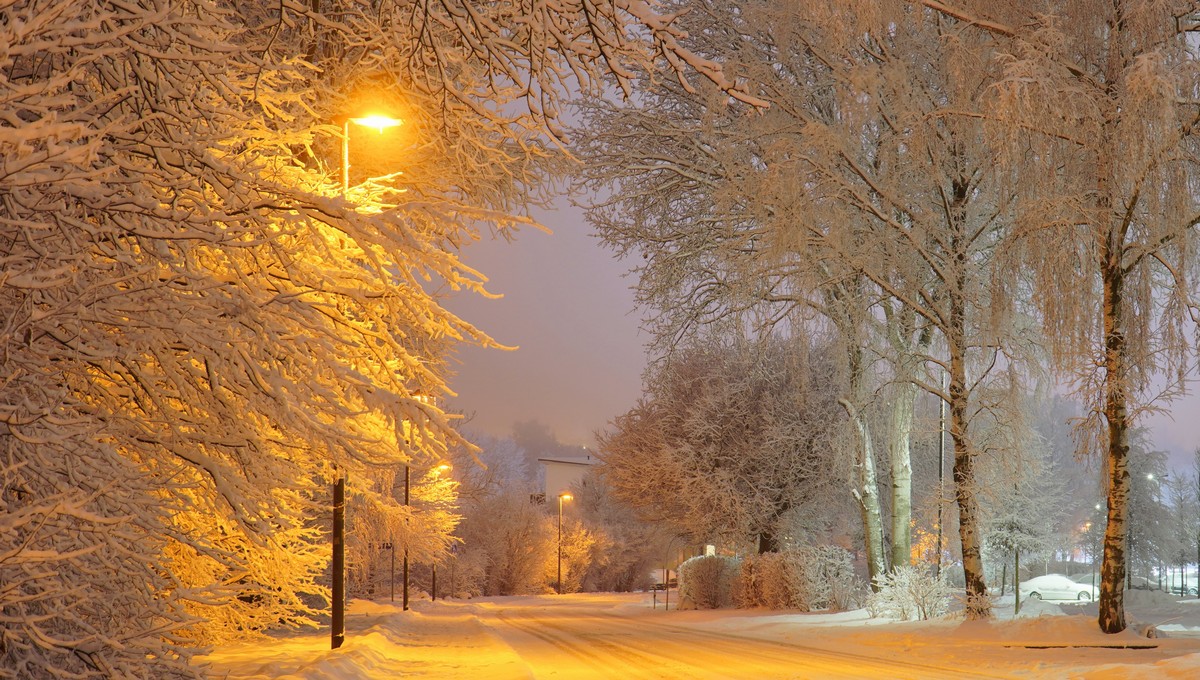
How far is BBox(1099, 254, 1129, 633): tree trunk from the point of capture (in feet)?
43.7

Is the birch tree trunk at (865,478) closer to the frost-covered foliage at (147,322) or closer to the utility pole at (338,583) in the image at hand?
the utility pole at (338,583)

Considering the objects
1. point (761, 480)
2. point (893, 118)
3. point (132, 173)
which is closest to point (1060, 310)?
point (893, 118)

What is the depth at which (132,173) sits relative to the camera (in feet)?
16.0

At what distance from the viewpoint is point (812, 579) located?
27.1 metres

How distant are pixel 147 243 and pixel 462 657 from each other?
1162cm

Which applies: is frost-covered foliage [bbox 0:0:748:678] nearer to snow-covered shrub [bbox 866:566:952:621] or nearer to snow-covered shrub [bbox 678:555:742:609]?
snow-covered shrub [bbox 866:566:952:621]

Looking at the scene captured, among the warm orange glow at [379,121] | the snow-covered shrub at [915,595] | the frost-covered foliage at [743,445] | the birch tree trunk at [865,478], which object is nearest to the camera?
the warm orange glow at [379,121]

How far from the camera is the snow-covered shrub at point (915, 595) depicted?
1933cm

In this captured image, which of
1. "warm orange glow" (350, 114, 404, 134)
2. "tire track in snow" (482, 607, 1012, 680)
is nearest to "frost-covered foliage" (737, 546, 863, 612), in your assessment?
"tire track in snow" (482, 607, 1012, 680)

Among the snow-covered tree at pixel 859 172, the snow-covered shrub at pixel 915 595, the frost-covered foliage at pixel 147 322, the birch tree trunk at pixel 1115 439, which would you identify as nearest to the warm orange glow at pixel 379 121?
the frost-covered foliage at pixel 147 322

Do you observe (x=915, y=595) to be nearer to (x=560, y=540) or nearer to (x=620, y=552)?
(x=560, y=540)

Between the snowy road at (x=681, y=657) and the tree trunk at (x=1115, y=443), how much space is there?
2860 millimetres

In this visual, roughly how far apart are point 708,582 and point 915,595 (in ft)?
46.8

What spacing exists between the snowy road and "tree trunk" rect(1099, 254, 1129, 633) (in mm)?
2860
